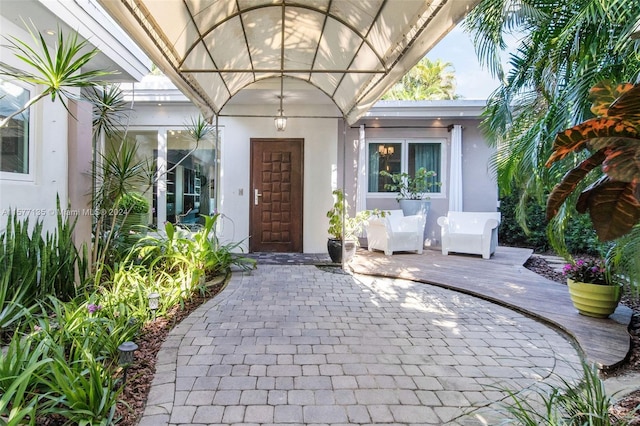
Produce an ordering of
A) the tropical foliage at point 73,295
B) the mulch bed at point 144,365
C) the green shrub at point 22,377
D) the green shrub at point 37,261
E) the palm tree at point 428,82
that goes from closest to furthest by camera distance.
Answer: the green shrub at point 22,377, the tropical foliage at point 73,295, the mulch bed at point 144,365, the green shrub at point 37,261, the palm tree at point 428,82

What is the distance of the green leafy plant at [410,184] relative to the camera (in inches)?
284

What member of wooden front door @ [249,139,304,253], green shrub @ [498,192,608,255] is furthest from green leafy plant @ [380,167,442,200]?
wooden front door @ [249,139,304,253]

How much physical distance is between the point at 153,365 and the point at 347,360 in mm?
1306

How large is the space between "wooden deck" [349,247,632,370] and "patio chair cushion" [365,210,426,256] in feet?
0.64

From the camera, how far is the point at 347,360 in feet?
7.94

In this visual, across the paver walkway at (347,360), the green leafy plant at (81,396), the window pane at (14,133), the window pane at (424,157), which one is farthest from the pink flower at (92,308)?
the window pane at (424,157)

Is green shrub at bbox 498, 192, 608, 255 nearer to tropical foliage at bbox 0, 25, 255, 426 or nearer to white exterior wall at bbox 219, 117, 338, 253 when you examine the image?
white exterior wall at bbox 219, 117, 338, 253

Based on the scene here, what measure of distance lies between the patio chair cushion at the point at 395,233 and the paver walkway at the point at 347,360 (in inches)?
99.1

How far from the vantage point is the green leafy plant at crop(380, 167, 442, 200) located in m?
7.22

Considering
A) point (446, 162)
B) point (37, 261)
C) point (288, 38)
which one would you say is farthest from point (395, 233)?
point (37, 261)

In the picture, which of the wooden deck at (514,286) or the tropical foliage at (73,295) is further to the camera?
the wooden deck at (514,286)

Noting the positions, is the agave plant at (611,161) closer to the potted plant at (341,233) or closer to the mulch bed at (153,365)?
the mulch bed at (153,365)

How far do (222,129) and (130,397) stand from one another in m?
5.53

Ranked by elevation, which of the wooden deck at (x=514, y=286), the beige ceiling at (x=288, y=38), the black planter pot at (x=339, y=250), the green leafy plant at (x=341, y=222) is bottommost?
the wooden deck at (x=514, y=286)
